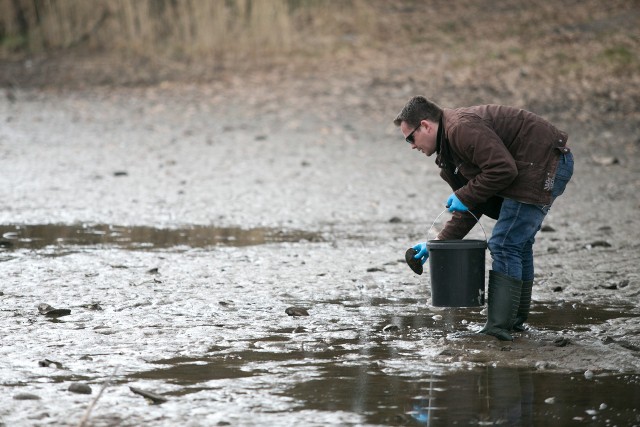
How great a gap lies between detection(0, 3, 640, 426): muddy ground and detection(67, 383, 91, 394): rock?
1.1 inches

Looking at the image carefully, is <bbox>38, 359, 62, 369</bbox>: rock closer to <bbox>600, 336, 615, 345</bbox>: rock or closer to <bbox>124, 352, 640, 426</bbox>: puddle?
<bbox>124, 352, 640, 426</bbox>: puddle

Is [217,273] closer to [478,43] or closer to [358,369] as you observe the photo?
[358,369]

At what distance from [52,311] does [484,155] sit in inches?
96.4

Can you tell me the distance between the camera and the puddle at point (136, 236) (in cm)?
824

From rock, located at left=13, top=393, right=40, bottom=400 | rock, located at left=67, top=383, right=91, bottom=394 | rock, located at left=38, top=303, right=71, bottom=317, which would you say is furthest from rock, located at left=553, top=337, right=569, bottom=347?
rock, located at left=38, top=303, right=71, bottom=317

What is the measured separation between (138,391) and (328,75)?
12994 millimetres

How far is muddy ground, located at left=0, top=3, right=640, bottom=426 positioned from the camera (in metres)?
4.67

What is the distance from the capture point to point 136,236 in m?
8.59

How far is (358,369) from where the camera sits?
497 cm

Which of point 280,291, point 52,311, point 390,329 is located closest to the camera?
point 390,329

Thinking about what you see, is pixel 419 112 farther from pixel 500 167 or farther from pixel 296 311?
pixel 296 311

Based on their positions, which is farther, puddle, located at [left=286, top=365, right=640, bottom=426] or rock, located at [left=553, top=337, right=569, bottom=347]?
rock, located at [left=553, top=337, right=569, bottom=347]

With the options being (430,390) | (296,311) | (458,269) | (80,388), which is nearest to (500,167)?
(458,269)

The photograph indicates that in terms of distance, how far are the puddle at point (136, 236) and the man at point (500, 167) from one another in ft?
9.82
